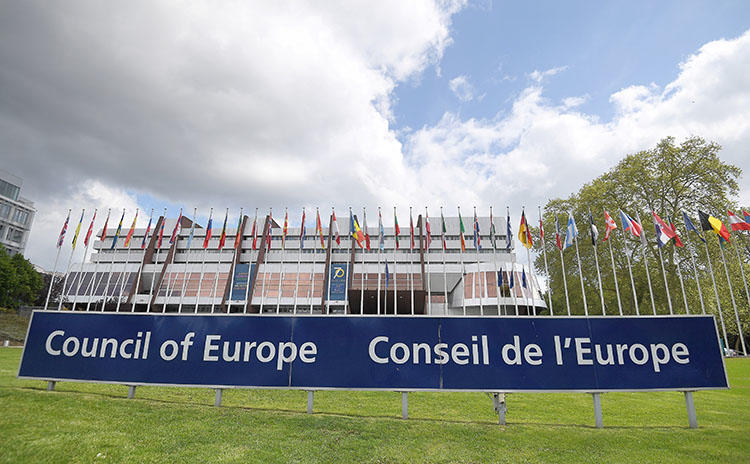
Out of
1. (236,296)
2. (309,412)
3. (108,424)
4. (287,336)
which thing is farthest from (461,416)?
(236,296)

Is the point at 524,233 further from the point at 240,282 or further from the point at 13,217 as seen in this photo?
the point at 13,217

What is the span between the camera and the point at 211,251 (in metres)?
61.3

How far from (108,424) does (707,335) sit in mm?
12267

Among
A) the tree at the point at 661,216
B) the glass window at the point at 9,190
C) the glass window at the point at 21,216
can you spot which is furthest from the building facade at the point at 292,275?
the glass window at the point at 9,190

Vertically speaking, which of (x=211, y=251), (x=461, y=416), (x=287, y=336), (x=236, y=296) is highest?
(x=211, y=251)

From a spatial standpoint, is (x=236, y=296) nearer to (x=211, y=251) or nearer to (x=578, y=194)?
(x=211, y=251)

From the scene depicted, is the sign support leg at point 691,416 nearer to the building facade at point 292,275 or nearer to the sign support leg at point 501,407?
the sign support leg at point 501,407

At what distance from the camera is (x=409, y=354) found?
803cm

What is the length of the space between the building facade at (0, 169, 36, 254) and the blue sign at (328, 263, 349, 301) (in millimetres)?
74333

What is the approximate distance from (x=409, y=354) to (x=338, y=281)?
43812mm

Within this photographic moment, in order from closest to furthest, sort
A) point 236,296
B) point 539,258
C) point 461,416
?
point 461,416 < point 539,258 < point 236,296

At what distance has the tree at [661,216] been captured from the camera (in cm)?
2862

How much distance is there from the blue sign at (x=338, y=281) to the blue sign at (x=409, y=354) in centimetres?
4161

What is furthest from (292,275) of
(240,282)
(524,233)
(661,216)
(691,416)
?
(691,416)
